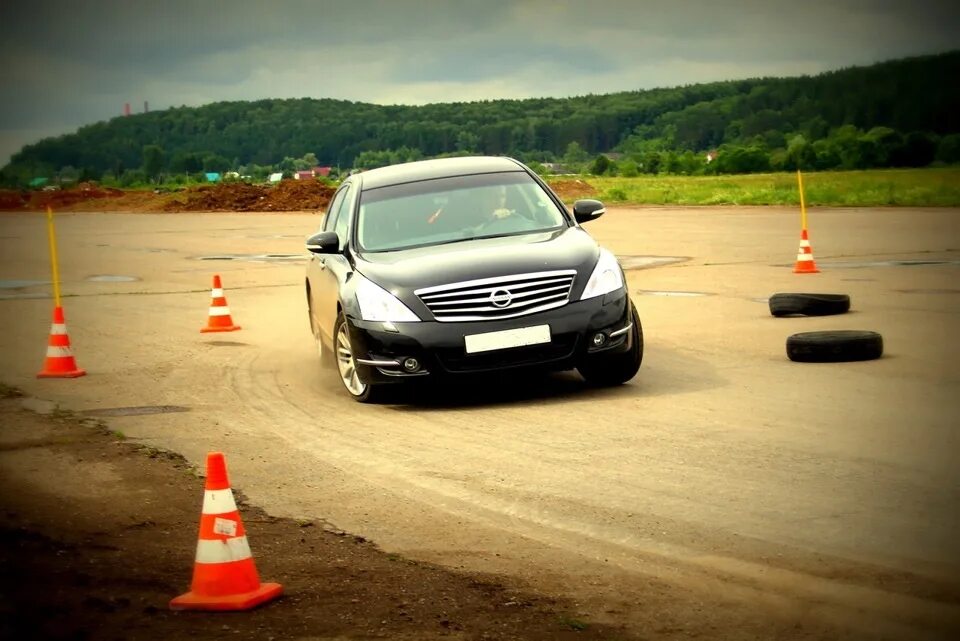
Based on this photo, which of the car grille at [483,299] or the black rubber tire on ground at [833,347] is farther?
the black rubber tire on ground at [833,347]

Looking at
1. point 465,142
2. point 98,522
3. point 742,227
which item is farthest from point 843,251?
point 465,142

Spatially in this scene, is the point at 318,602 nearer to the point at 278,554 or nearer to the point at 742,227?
the point at 278,554

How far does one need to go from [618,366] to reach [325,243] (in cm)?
261

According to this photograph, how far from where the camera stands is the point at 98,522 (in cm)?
760

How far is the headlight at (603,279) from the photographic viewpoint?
1113 cm

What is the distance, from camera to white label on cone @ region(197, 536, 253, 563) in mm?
5902

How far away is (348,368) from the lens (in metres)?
11.8

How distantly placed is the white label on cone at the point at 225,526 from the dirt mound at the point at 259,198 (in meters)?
53.9

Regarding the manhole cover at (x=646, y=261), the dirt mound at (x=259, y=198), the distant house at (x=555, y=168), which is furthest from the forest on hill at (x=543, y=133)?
the manhole cover at (x=646, y=261)

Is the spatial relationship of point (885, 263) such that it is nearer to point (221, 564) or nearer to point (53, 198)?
point (221, 564)

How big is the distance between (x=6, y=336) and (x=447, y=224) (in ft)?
23.7

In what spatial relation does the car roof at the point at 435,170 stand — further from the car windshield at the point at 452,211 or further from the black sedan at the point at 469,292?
the black sedan at the point at 469,292

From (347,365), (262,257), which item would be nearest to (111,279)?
(262,257)

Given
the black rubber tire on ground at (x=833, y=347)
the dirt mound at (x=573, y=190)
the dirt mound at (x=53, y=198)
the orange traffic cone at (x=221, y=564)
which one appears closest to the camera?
the orange traffic cone at (x=221, y=564)
